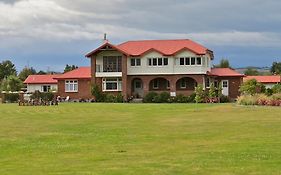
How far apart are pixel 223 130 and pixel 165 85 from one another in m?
49.6

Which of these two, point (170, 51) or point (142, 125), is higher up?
point (170, 51)

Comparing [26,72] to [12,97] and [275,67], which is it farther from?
[275,67]

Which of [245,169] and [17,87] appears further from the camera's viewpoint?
[17,87]

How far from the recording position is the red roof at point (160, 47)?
7006cm

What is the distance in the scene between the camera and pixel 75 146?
17906 millimetres

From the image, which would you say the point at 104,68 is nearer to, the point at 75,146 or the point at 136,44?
the point at 136,44

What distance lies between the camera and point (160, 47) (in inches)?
2862

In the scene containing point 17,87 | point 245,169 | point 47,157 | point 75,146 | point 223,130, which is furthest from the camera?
point 17,87

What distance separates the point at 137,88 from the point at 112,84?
3.44 metres

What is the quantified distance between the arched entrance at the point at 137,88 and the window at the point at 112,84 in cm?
212

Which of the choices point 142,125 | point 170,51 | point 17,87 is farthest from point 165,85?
point 142,125

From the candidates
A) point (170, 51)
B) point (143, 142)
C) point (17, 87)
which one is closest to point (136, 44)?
point (170, 51)

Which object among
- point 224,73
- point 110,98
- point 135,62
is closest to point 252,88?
point 110,98

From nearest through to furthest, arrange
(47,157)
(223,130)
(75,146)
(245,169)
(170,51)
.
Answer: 1. (245,169)
2. (47,157)
3. (75,146)
4. (223,130)
5. (170,51)
